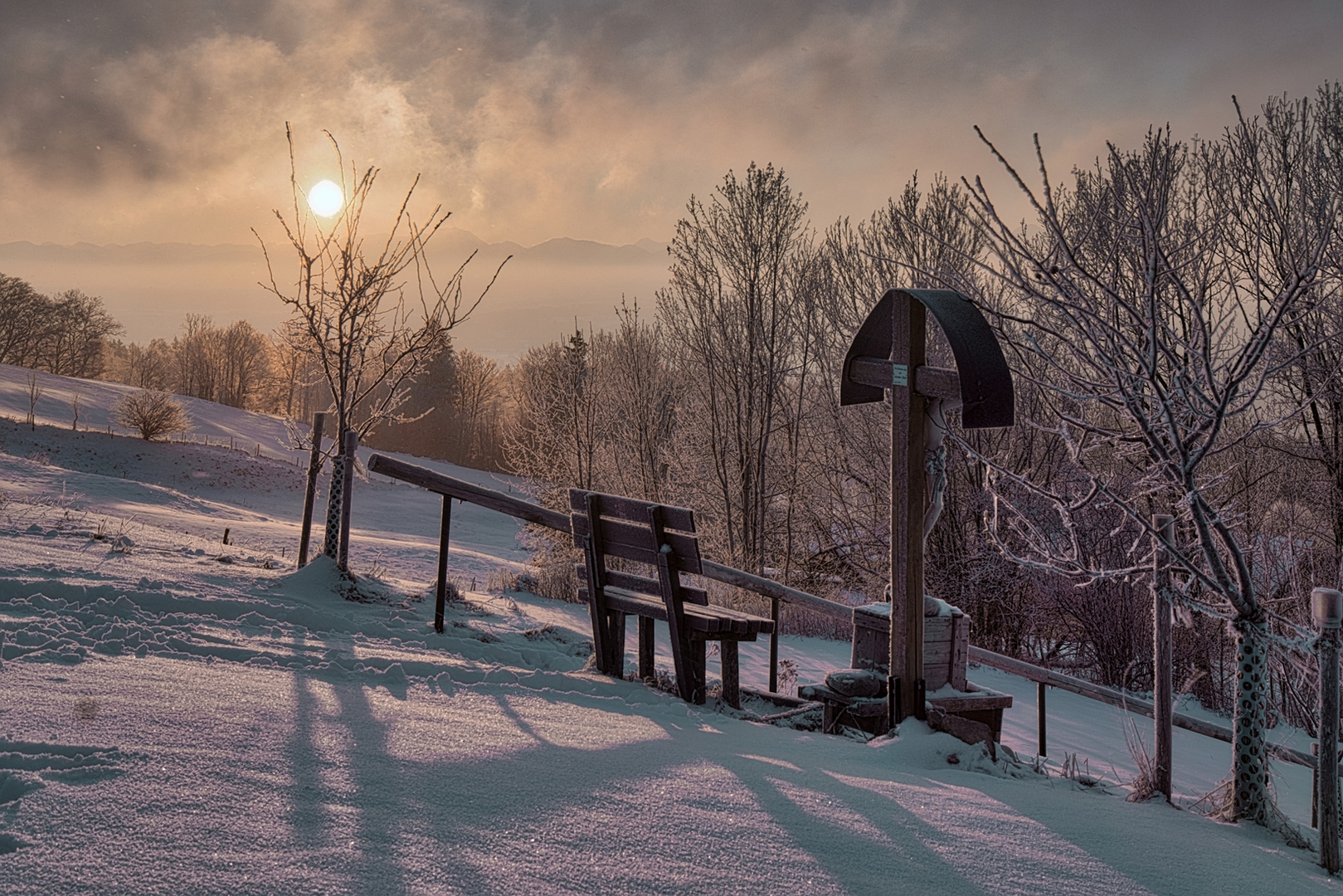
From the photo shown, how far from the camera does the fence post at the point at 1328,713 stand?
2803 mm

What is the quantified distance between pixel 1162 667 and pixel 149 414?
29.9 meters

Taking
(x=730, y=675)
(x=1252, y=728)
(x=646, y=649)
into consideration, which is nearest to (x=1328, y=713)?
(x=1252, y=728)

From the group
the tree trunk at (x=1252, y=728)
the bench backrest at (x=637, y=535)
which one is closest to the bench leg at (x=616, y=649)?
the bench backrest at (x=637, y=535)

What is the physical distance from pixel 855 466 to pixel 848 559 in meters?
1.60

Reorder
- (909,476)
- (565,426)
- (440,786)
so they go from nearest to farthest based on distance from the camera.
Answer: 1. (440,786)
2. (909,476)
3. (565,426)

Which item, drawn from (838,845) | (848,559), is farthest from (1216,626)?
(838,845)

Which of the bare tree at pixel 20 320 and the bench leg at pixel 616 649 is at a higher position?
the bare tree at pixel 20 320

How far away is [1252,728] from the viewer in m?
3.24

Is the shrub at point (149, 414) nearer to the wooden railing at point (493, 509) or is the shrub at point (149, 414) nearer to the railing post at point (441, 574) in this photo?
the wooden railing at point (493, 509)

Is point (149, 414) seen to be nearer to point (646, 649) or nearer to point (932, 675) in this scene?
point (646, 649)

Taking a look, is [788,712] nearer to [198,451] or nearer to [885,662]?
[885,662]

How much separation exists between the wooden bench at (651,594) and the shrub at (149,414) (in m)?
26.4

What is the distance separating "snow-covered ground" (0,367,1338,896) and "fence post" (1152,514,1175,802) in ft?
0.73

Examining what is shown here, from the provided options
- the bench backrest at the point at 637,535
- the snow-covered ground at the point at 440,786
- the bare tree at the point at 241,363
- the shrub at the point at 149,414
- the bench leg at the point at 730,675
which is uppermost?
the bare tree at the point at 241,363
